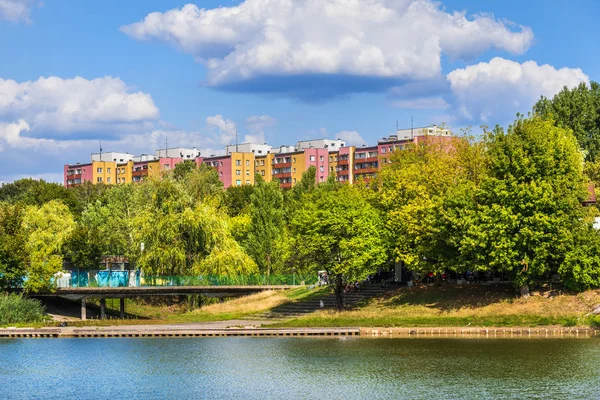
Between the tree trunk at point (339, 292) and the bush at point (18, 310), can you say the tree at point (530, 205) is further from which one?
the bush at point (18, 310)

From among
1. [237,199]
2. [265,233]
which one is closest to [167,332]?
[265,233]

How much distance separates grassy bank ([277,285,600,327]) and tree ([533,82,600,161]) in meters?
44.1

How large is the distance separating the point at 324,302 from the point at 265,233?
19.9 metres

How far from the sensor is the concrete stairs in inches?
3108

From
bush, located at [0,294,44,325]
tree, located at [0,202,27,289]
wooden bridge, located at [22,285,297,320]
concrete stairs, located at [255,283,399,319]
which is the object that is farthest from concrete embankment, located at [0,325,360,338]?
wooden bridge, located at [22,285,297,320]

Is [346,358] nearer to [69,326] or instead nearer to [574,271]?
[574,271]

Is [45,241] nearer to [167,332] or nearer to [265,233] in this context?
[265,233]

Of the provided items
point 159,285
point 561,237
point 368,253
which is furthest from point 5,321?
point 561,237

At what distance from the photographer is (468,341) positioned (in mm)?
61344

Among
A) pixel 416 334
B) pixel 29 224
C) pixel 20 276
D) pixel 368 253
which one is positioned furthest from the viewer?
pixel 29 224

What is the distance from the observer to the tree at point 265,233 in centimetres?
9881

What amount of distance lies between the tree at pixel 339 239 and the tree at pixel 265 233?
19.7 metres

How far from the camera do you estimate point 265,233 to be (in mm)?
99375

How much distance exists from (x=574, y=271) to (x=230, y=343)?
27.4m
